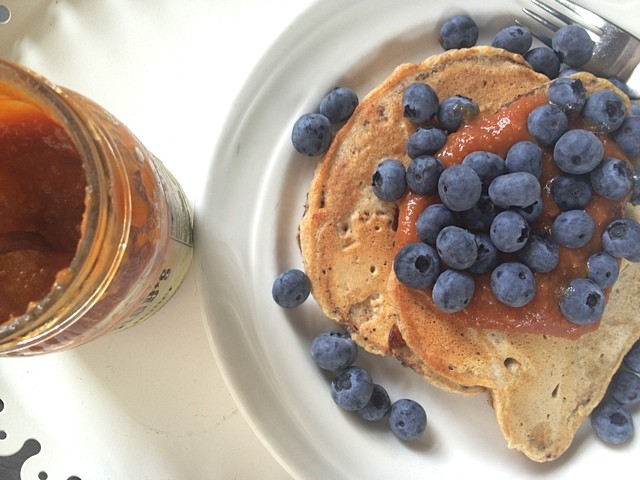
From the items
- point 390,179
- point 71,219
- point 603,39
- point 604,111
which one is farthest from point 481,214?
point 71,219

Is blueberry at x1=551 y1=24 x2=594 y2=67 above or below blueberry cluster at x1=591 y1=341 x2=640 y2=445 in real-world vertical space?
above

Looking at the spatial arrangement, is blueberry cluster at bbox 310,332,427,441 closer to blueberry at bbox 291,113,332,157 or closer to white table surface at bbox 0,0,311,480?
white table surface at bbox 0,0,311,480

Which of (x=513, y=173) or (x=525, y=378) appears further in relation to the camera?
(x=525, y=378)

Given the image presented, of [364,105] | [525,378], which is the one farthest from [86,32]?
[525,378]

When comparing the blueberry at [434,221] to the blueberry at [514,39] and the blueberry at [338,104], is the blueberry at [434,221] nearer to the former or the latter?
the blueberry at [338,104]

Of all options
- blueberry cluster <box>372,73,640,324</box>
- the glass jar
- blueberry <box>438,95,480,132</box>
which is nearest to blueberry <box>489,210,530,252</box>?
blueberry cluster <box>372,73,640,324</box>

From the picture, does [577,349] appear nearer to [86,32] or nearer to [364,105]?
[364,105]

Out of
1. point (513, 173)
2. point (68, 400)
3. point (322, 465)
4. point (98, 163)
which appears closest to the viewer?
point (98, 163)
